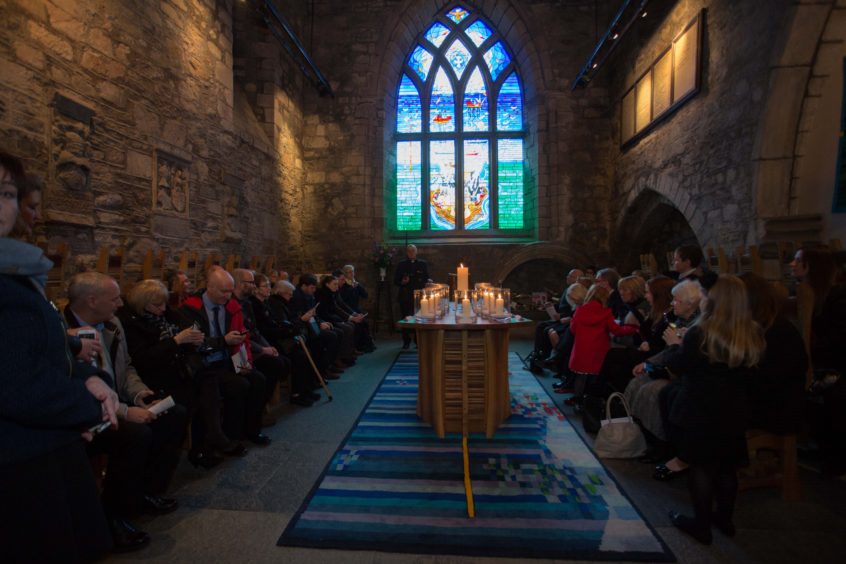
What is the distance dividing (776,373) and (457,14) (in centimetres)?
931

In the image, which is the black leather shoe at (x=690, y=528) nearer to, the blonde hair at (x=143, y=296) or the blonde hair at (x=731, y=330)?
the blonde hair at (x=731, y=330)

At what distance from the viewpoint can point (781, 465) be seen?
2.35 metres

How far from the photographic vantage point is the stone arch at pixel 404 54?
336 inches

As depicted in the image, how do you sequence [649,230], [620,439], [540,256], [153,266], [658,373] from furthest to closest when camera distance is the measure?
[540,256], [649,230], [153,266], [620,439], [658,373]

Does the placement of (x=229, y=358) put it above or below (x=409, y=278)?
below

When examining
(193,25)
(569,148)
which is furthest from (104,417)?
(569,148)

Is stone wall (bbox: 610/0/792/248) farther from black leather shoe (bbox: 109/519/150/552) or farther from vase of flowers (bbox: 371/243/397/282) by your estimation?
black leather shoe (bbox: 109/519/150/552)

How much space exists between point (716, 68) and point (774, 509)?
4647 mm

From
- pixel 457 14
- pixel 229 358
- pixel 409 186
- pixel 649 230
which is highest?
pixel 457 14

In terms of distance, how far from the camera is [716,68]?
16.3ft

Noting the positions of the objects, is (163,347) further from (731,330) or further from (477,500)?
(731,330)

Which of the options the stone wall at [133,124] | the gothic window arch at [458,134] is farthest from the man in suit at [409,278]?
the stone wall at [133,124]

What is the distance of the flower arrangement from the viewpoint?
832cm

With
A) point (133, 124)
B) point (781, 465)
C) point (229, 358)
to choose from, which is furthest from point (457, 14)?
point (781, 465)
